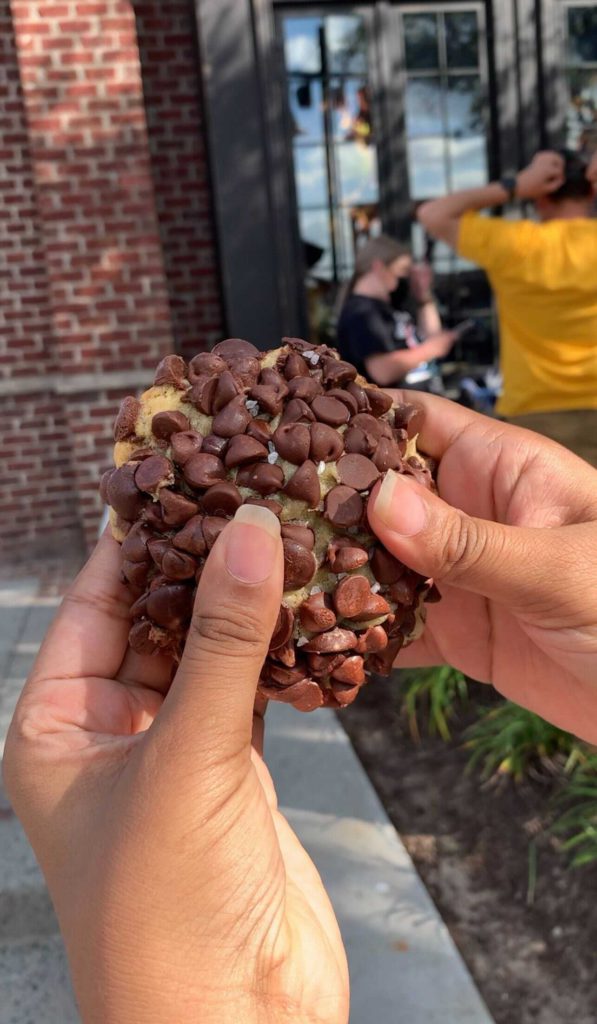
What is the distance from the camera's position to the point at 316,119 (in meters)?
5.50

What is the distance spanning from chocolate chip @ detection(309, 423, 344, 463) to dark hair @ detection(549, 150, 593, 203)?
305cm

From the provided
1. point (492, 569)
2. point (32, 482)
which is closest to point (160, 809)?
point (492, 569)

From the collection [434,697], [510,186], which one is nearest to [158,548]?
[434,697]

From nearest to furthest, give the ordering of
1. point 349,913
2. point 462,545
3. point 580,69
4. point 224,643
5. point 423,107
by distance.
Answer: point 224,643 < point 462,545 < point 349,913 < point 423,107 < point 580,69

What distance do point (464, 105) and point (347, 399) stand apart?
5.12m

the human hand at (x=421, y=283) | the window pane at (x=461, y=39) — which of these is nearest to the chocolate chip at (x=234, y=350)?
the human hand at (x=421, y=283)

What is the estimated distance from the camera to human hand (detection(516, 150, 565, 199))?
12.5 feet

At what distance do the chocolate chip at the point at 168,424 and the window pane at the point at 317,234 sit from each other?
4616 millimetres

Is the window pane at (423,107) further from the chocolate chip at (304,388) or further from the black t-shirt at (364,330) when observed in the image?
the chocolate chip at (304,388)

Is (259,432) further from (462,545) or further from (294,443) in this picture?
(462,545)

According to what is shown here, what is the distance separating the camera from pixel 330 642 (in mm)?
1317

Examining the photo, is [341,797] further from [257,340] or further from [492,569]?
[257,340]

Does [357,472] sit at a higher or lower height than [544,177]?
lower

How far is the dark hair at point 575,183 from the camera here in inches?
150
